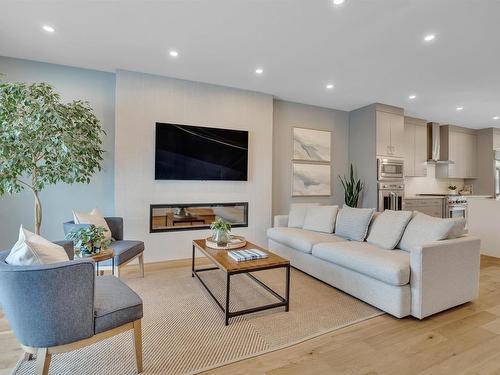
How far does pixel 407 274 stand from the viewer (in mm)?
2244

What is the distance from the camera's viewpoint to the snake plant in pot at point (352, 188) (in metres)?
5.28

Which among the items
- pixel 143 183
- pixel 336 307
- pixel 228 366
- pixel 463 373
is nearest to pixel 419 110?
pixel 336 307

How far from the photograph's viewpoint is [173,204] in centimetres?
399

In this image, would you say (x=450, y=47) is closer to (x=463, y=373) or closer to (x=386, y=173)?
(x=386, y=173)

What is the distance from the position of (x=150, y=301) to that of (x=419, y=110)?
591 centimetres

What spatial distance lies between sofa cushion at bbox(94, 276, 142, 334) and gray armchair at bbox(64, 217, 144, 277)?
37.6 inches

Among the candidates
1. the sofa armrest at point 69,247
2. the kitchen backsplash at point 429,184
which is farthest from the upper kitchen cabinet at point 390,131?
the sofa armrest at point 69,247

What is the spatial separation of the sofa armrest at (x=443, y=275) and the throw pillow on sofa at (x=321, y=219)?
147 cm

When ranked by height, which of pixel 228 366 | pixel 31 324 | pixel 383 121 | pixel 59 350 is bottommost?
pixel 228 366

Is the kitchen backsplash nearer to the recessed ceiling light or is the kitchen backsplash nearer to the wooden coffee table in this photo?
the wooden coffee table

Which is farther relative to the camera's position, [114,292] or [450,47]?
[450,47]

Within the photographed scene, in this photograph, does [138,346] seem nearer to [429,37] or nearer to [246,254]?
[246,254]

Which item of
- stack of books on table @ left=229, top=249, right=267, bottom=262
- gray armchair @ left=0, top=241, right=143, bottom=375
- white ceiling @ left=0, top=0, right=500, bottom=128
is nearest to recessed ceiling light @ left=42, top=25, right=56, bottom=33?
white ceiling @ left=0, top=0, right=500, bottom=128

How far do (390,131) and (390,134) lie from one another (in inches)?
2.3
